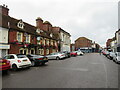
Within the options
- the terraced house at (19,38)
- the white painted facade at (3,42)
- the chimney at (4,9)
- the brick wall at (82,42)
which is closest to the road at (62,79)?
the white painted facade at (3,42)

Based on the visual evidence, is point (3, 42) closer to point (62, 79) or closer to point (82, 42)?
point (62, 79)

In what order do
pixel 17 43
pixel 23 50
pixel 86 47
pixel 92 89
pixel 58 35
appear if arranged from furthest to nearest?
pixel 86 47, pixel 58 35, pixel 23 50, pixel 17 43, pixel 92 89

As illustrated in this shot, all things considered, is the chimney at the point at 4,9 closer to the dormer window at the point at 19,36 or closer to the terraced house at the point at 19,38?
the terraced house at the point at 19,38

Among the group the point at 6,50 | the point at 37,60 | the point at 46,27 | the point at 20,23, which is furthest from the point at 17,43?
the point at 46,27

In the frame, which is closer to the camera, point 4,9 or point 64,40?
point 4,9

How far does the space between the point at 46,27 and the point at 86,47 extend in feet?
133

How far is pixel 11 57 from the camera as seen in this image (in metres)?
8.55

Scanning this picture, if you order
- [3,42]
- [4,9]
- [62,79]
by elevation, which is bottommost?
[62,79]

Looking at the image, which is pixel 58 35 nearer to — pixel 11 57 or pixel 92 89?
pixel 11 57

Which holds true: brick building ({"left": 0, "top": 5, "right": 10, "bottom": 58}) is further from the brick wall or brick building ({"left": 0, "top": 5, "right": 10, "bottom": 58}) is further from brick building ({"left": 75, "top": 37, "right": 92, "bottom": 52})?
the brick wall

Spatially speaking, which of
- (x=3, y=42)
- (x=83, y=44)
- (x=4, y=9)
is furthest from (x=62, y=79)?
(x=83, y=44)

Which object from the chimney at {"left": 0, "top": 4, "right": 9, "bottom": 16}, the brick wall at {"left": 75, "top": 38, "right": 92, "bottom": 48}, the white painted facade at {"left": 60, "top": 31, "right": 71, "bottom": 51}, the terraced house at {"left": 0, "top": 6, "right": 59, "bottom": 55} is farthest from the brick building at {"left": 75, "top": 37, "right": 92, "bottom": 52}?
the chimney at {"left": 0, "top": 4, "right": 9, "bottom": 16}

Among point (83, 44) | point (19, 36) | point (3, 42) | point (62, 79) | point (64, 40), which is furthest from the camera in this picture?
point (83, 44)

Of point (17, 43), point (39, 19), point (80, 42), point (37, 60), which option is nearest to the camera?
point (37, 60)
